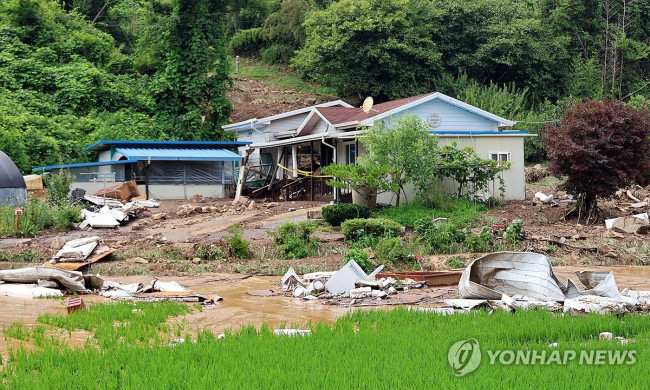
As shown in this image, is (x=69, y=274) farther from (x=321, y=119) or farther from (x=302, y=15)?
(x=302, y=15)

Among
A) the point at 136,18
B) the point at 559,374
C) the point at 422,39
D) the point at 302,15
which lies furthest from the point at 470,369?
the point at 136,18

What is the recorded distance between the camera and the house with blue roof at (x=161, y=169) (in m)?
32.2

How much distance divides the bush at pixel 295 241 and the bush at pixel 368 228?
1.05m

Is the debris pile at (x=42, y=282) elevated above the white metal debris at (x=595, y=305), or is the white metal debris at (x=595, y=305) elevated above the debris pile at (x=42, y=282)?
the white metal debris at (x=595, y=305)

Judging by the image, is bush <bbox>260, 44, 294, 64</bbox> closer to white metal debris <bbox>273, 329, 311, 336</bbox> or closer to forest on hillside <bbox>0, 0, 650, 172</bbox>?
forest on hillside <bbox>0, 0, 650, 172</bbox>

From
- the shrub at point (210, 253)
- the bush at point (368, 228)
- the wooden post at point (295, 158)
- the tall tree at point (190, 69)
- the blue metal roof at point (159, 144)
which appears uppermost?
the tall tree at point (190, 69)

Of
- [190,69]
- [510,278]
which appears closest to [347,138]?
[190,69]

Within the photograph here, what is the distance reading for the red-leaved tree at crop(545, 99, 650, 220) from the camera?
22.7m

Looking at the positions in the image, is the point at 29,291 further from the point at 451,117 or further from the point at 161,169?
the point at 451,117

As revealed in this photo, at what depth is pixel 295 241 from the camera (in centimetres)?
1956

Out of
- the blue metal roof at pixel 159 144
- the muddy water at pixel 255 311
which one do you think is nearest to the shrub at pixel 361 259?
the muddy water at pixel 255 311

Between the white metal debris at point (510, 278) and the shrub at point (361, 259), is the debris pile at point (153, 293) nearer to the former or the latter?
the shrub at point (361, 259)

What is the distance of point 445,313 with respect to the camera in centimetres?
1120

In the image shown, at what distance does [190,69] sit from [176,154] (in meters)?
9.87
